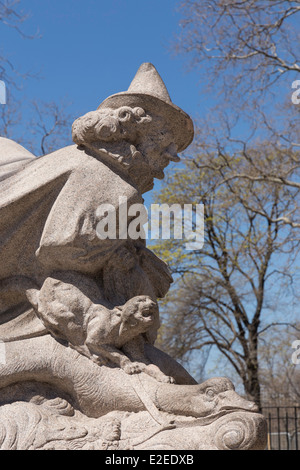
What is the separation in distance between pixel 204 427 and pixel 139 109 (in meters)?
1.69

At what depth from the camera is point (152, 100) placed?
3357 mm

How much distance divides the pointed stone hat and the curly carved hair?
6 centimetres

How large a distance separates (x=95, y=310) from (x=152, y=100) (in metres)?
1.18

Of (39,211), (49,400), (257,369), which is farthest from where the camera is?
(257,369)

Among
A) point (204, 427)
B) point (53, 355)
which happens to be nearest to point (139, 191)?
point (53, 355)

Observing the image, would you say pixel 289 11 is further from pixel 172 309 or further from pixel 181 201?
pixel 172 309

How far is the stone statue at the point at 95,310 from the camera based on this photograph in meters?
2.77
